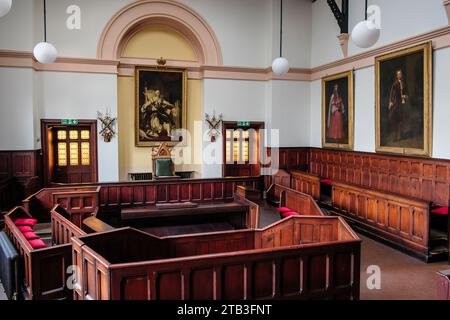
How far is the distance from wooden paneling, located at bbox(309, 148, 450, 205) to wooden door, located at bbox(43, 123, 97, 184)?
697 centimetres

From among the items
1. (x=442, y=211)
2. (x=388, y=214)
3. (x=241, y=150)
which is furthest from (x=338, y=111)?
(x=442, y=211)

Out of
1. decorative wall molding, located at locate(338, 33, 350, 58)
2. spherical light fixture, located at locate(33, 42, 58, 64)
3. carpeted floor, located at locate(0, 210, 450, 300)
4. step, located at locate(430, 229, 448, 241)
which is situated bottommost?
carpeted floor, located at locate(0, 210, 450, 300)

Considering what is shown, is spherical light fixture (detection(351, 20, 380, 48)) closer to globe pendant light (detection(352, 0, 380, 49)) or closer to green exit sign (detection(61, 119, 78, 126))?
globe pendant light (detection(352, 0, 380, 49))

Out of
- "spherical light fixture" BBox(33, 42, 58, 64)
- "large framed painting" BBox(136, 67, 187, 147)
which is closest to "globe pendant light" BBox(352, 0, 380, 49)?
"spherical light fixture" BBox(33, 42, 58, 64)

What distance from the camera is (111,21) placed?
1078 cm

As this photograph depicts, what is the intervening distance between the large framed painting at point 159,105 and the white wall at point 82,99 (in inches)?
35.3

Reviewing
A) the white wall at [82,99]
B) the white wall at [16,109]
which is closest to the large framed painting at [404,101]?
the white wall at [82,99]

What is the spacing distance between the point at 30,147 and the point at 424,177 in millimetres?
9625

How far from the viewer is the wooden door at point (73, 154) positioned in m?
10.9

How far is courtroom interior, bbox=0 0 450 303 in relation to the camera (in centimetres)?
422

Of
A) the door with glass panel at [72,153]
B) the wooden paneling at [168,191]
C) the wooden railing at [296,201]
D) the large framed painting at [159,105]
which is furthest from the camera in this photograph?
the large framed painting at [159,105]

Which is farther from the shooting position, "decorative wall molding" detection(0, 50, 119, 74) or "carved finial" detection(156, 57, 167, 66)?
"carved finial" detection(156, 57, 167, 66)

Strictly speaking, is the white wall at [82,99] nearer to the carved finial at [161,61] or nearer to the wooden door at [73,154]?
the wooden door at [73,154]
